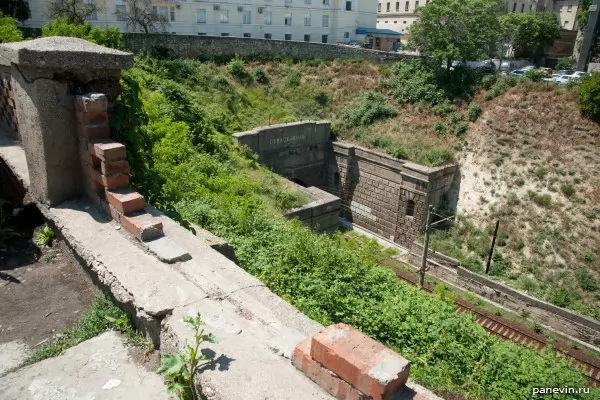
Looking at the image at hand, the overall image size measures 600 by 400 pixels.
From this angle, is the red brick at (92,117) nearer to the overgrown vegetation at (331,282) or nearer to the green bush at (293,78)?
the overgrown vegetation at (331,282)

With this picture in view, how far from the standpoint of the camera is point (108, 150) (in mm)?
4137

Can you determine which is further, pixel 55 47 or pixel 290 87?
pixel 290 87

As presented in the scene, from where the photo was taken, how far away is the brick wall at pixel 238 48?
24.1m

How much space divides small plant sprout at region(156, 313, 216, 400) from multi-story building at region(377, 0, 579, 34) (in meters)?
57.5

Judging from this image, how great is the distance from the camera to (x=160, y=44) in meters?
24.5

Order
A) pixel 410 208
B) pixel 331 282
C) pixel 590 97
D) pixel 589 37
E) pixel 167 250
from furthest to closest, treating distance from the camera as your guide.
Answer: pixel 589 37 → pixel 410 208 → pixel 590 97 → pixel 331 282 → pixel 167 250

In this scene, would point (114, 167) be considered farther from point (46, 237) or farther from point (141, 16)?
point (141, 16)

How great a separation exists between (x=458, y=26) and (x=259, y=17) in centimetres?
1885

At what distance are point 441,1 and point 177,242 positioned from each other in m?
23.1

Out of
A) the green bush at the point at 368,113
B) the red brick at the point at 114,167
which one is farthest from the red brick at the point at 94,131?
the green bush at the point at 368,113

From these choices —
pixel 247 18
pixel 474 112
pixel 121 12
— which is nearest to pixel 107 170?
pixel 474 112

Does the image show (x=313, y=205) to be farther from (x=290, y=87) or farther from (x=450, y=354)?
(x=290, y=87)

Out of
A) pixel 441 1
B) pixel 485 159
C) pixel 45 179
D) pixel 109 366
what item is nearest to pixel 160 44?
pixel 441 1

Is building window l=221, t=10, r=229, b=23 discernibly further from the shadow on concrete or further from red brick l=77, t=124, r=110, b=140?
the shadow on concrete
